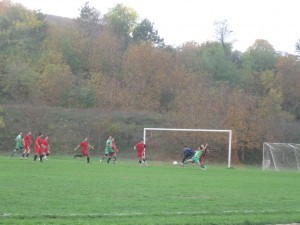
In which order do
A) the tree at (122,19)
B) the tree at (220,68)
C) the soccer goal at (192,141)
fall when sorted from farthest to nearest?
1. the tree at (122,19)
2. the tree at (220,68)
3. the soccer goal at (192,141)

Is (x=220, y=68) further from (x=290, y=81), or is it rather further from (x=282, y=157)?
(x=282, y=157)

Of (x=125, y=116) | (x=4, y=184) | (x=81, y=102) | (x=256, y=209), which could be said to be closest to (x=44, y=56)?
(x=81, y=102)

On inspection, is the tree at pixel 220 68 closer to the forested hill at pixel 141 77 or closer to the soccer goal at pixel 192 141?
the forested hill at pixel 141 77

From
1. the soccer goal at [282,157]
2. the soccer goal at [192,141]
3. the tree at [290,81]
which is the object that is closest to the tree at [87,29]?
the tree at [290,81]

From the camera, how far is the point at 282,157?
3869cm

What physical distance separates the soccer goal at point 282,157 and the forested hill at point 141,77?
8766 millimetres

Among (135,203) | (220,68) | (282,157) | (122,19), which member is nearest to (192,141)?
(282,157)

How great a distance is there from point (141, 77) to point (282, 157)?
3367 cm

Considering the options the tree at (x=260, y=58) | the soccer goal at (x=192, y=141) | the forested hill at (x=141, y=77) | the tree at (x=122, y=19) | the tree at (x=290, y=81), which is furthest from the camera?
the tree at (x=122, y=19)

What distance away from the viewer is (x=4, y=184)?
51.6 ft

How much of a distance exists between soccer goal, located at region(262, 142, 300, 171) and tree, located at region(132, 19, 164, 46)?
166ft

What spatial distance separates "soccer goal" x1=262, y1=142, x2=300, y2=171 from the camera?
1507 inches

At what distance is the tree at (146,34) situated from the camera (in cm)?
8725

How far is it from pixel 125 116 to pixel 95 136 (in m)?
6.74
